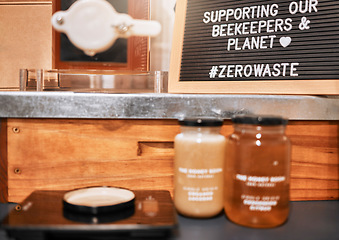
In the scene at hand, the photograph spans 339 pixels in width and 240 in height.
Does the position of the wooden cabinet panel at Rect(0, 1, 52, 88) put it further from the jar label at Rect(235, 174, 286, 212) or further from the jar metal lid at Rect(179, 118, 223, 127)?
the jar label at Rect(235, 174, 286, 212)

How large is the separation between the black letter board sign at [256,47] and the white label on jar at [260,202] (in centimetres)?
27

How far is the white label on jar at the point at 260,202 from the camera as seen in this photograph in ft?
1.79

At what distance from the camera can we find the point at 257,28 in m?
0.74

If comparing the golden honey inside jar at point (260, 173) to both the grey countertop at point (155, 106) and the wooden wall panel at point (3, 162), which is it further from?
the wooden wall panel at point (3, 162)

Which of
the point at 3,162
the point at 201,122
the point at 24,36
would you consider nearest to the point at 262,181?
the point at 201,122

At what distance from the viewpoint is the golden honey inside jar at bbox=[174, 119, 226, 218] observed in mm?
573

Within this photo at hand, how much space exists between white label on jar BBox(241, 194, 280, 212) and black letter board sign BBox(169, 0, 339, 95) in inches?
10.6

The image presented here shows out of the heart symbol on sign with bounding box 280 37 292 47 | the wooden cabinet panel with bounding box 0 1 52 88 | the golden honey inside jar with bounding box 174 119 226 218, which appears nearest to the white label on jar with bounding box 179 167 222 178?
the golden honey inside jar with bounding box 174 119 226 218

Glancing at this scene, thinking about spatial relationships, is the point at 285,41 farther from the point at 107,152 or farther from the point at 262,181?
the point at 107,152

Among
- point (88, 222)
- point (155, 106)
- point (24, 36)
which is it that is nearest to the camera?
point (88, 222)

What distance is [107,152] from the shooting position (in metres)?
0.69

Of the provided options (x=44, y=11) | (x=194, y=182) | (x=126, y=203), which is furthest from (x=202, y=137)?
(x=44, y=11)

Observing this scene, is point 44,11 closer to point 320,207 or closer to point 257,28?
point 257,28

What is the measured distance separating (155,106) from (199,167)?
0.18m
